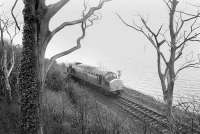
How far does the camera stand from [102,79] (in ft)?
86.3

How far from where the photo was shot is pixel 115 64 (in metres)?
69.7

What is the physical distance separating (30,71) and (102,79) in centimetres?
1888

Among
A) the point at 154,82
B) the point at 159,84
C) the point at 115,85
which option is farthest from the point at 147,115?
the point at 154,82

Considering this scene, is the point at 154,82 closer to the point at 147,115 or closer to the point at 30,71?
the point at 147,115

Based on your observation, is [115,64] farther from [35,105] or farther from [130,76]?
[35,105]

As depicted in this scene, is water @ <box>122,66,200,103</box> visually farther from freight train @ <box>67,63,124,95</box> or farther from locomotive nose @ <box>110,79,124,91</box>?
locomotive nose @ <box>110,79,124,91</box>

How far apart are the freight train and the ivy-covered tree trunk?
17638 millimetres

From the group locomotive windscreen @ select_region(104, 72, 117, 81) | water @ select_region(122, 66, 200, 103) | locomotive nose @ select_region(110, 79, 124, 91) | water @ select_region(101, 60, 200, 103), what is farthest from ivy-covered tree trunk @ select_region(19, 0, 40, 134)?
water @ select_region(122, 66, 200, 103)

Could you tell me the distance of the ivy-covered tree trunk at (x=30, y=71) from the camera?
24.9ft

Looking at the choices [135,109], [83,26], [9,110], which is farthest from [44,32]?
[135,109]

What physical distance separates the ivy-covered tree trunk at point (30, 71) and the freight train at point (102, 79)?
17.6 metres

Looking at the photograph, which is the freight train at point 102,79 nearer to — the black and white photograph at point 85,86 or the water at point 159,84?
the black and white photograph at point 85,86

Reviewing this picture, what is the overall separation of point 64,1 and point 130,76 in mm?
46499

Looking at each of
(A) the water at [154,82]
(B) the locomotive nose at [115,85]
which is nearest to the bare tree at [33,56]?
(B) the locomotive nose at [115,85]
